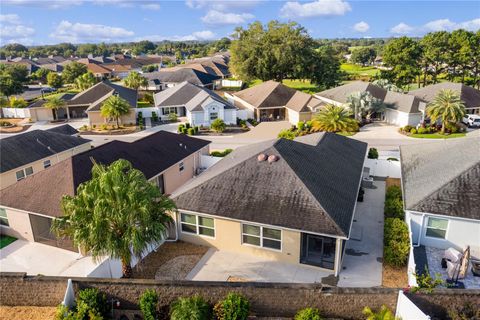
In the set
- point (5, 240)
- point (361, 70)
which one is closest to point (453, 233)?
point (5, 240)

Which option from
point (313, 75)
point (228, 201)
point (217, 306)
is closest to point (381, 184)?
point (228, 201)

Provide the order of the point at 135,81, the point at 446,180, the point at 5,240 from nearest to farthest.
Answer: the point at 446,180 → the point at 5,240 → the point at 135,81

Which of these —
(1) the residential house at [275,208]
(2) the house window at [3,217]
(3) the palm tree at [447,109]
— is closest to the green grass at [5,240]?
(2) the house window at [3,217]

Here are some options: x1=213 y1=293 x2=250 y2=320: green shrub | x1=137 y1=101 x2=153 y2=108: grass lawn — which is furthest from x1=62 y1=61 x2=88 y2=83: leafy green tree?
x1=213 y1=293 x2=250 y2=320: green shrub

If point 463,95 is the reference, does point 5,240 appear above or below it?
below

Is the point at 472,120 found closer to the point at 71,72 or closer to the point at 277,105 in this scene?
the point at 277,105

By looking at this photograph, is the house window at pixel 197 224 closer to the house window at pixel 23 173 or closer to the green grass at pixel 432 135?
the house window at pixel 23 173
